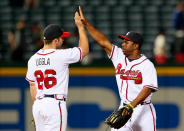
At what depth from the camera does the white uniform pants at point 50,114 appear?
19.6 ft

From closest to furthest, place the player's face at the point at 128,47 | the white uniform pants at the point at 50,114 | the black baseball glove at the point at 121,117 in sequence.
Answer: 1. the white uniform pants at the point at 50,114
2. the black baseball glove at the point at 121,117
3. the player's face at the point at 128,47

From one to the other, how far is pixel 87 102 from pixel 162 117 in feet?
4.92

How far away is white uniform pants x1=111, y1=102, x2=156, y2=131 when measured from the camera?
645 cm

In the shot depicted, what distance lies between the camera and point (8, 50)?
14.3 meters

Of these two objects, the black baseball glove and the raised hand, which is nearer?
the black baseball glove

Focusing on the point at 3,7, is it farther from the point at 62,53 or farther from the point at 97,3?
the point at 62,53

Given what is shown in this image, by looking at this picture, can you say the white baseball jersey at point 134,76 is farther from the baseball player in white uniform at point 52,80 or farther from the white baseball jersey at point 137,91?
the baseball player in white uniform at point 52,80

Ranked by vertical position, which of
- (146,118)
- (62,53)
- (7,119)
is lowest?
(7,119)

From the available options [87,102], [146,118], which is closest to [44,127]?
[146,118]

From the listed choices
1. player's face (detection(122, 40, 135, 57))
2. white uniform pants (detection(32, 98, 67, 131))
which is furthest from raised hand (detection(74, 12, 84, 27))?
white uniform pants (detection(32, 98, 67, 131))

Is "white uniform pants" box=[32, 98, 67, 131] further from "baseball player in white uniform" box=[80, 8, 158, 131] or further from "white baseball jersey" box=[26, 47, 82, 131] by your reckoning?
"baseball player in white uniform" box=[80, 8, 158, 131]

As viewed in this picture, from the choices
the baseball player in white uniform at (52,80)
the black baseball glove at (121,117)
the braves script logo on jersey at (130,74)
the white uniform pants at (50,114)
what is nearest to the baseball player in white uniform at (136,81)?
the braves script logo on jersey at (130,74)

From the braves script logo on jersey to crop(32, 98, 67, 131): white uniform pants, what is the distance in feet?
3.14

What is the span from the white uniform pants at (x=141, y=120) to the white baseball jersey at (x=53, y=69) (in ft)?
3.30
